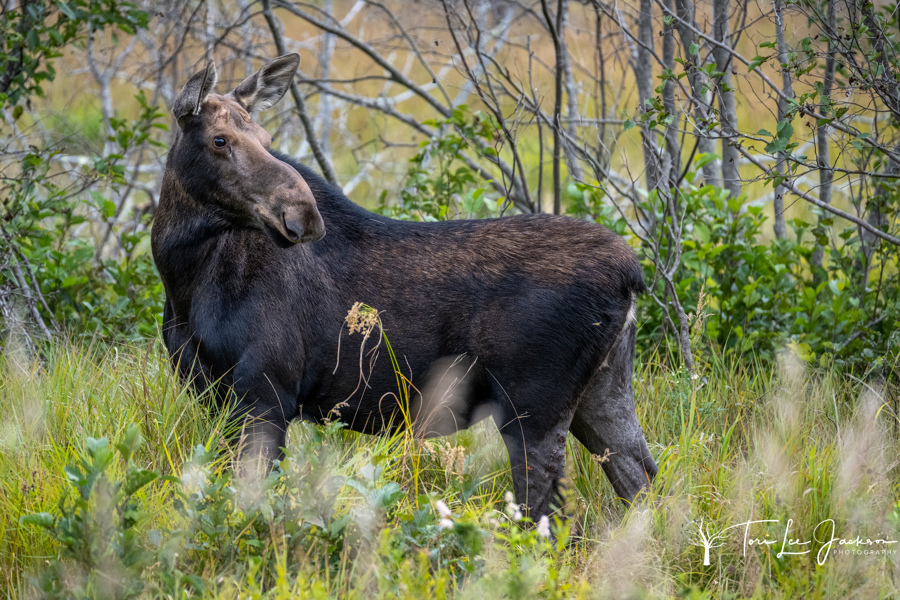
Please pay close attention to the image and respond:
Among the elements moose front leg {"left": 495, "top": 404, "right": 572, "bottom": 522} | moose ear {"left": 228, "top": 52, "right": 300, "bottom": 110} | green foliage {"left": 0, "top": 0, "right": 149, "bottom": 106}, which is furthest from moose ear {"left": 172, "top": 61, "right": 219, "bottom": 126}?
green foliage {"left": 0, "top": 0, "right": 149, "bottom": 106}

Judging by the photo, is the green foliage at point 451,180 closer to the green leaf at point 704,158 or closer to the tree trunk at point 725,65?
the green leaf at point 704,158

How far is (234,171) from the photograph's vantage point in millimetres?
3477

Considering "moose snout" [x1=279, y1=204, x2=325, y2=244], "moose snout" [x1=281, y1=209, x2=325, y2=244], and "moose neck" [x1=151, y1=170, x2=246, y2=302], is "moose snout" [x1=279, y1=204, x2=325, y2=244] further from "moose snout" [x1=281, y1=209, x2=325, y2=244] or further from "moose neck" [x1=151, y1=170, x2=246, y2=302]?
"moose neck" [x1=151, y1=170, x2=246, y2=302]

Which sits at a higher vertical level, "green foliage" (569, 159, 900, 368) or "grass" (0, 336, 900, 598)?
"green foliage" (569, 159, 900, 368)

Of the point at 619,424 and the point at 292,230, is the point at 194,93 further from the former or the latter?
the point at 619,424

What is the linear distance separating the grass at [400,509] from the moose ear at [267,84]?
134 cm

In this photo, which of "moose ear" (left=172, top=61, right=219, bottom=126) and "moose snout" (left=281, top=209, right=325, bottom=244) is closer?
"moose snout" (left=281, top=209, right=325, bottom=244)

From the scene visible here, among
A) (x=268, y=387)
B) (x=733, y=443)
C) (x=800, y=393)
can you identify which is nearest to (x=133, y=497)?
(x=268, y=387)

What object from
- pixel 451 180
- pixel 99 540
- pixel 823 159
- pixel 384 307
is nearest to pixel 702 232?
pixel 823 159

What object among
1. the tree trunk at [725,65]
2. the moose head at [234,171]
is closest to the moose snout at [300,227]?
the moose head at [234,171]

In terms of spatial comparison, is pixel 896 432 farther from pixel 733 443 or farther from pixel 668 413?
pixel 668 413

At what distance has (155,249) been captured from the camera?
3779mm

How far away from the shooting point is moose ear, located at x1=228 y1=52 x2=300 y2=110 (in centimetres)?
387

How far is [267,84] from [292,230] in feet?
3.47
